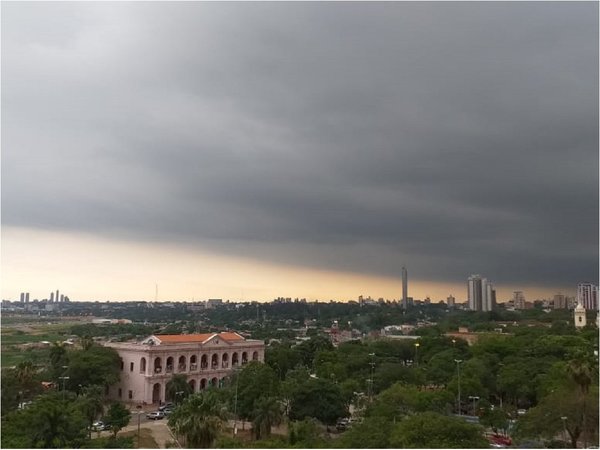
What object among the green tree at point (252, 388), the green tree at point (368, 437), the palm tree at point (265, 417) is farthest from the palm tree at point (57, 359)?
the green tree at point (368, 437)

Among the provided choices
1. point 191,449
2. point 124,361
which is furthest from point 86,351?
point 191,449

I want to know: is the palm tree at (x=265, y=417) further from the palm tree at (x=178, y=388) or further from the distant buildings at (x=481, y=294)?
the distant buildings at (x=481, y=294)

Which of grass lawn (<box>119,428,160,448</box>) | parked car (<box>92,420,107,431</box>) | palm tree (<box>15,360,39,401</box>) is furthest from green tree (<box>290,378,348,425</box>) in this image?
palm tree (<box>15,360,39,401</box>)

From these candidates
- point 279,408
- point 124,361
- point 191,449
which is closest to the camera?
point 191,449

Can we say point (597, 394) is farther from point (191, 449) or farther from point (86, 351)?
point (86, 351)

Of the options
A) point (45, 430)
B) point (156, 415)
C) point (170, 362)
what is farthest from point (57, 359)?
point (45, 430)

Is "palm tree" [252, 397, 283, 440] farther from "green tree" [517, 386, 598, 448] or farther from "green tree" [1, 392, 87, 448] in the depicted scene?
"green tree" [517, 386, 598, 448]

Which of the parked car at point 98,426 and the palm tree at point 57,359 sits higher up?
the palm tree at point 57,359
